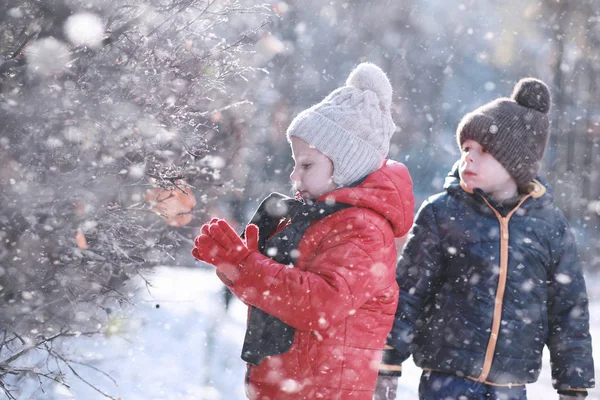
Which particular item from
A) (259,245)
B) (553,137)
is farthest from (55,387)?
(553,137)

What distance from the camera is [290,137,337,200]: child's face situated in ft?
8.37

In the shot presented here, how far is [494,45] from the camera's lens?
81.0ft

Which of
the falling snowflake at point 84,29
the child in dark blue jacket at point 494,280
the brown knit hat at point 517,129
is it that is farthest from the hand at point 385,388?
the falling snowflake at point 84,29

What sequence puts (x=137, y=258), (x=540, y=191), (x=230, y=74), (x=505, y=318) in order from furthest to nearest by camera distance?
(x=230, y=74)
(x=137, y=258)
(x=540, y=191)
(x=505, y=318)

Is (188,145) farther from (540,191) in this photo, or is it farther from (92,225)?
(540,191)

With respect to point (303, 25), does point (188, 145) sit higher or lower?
lower

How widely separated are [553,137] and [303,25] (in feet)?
38.6

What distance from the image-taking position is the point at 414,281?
122 inches

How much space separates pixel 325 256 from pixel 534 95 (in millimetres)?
1603

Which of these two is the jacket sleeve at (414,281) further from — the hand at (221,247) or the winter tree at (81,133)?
the winter tree at (81,133)

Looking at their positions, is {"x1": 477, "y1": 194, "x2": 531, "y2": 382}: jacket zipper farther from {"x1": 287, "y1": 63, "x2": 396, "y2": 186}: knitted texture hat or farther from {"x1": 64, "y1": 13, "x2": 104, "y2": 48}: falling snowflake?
{"x1": 64, "y1": 13, "x2": 104, "y2": 48}: falling snowflake

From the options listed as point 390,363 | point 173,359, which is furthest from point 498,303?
point 173,359

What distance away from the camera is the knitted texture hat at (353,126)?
256cm

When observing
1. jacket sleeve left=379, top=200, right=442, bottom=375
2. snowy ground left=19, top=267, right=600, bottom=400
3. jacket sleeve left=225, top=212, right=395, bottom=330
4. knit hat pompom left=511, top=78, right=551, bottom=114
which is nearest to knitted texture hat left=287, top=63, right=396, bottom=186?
→ jacket sleeve left=225, top=212, right=395, bottom=330
